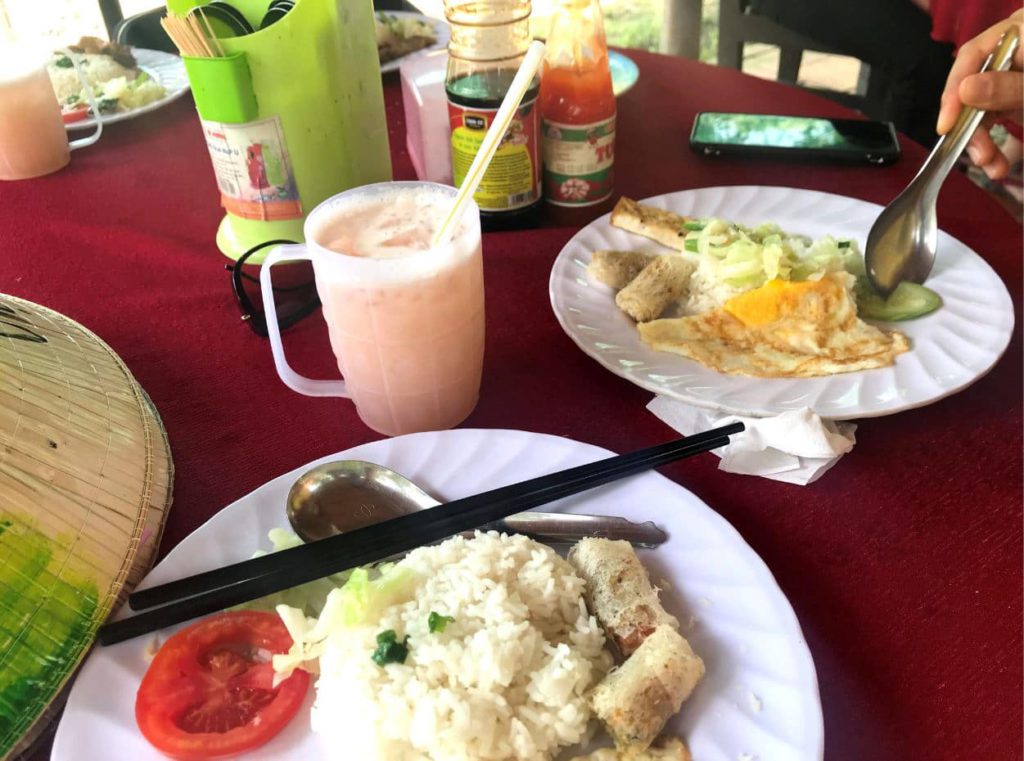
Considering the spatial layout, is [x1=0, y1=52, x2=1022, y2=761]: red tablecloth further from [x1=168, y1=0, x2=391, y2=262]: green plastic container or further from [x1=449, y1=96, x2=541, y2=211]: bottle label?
[x1=168, y1=0, x2=391, y2=262]: green plastic container

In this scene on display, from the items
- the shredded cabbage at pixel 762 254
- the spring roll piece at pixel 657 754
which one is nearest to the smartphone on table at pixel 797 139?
the shredded cabbage at pixel 762 254

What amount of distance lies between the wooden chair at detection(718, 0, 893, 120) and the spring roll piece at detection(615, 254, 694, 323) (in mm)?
1828

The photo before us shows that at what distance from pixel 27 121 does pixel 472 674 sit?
1638 millimetres

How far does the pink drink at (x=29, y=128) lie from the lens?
1.62 metres

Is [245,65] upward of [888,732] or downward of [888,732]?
upward

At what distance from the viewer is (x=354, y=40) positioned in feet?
4.21

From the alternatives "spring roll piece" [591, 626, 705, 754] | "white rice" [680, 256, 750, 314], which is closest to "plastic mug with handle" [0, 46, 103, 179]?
"white rice" [680, 256, 750, 314]

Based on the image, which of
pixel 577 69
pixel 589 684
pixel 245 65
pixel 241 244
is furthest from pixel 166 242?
pixel 589 684

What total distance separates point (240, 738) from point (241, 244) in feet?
3.20

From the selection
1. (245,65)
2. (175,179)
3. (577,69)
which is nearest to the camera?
(245,65)

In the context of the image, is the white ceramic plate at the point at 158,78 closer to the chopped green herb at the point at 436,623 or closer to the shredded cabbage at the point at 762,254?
the shredded cabbage at the point at 762,254

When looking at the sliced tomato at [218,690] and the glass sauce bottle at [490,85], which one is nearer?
the sliced tomato at [218,690]

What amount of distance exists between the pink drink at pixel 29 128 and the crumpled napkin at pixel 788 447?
162 centimetres

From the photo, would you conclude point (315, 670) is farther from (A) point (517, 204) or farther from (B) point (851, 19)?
(B) point (851, 19)
